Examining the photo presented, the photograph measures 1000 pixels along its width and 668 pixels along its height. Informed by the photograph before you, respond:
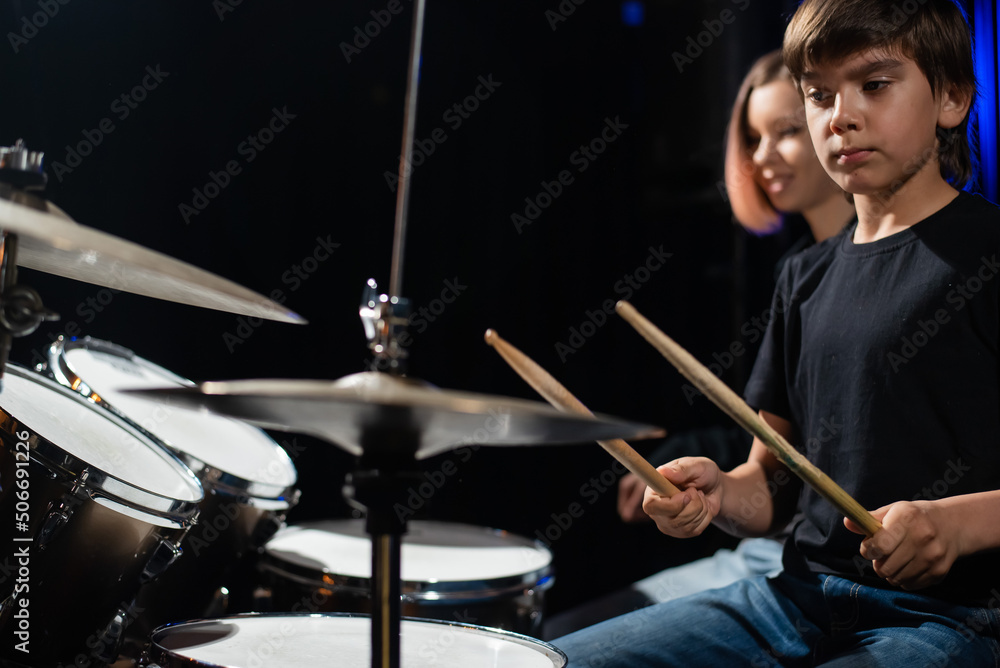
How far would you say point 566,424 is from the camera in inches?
21.1

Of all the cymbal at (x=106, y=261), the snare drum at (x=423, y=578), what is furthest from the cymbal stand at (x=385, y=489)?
the snare drum at (x=423, y=578)

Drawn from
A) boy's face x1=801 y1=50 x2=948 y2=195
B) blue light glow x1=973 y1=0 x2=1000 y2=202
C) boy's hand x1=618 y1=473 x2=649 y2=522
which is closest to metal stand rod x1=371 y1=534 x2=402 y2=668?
boy's face x1=801 y1=50 x2=948 y2=195

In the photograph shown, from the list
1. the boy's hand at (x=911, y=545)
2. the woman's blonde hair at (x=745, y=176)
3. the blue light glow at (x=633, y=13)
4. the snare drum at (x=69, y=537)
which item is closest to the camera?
the boy's hand at (x=911, y=545)

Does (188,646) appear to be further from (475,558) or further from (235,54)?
(235,54)

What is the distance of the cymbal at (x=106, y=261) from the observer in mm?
532

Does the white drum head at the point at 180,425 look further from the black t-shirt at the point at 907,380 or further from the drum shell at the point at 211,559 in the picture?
the black t-shirt at the point at 907,380

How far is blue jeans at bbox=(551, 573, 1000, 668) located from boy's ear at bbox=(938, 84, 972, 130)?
54cm

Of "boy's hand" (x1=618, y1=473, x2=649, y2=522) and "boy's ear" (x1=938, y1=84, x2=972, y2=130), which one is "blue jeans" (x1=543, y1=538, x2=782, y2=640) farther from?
"boy's ear" (x1=938, y1=84, x2=972, y2=130)

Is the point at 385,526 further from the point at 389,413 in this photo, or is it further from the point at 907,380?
the point at 907,380

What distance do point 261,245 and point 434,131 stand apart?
515mm

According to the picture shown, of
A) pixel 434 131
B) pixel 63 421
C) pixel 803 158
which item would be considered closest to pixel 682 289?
pixel 803 158

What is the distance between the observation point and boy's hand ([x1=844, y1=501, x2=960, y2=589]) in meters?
0.73

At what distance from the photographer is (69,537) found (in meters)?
0.87

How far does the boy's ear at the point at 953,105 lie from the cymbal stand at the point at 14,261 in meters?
0.95
